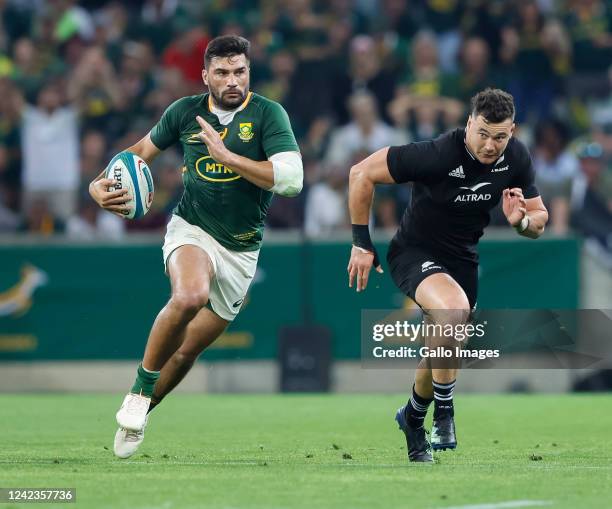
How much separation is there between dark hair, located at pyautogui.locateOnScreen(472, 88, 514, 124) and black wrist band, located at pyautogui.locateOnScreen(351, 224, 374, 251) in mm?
1041

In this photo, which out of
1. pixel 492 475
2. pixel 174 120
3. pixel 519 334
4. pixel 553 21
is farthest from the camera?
pixel 553 21

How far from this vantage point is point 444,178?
9.42m

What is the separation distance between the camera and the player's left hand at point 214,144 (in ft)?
29.9

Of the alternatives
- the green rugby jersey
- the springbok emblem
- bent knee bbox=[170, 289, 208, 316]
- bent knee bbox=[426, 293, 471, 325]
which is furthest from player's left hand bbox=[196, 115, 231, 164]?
the springbok emblem

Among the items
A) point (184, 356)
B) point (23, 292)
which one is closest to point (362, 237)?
point (184, 356)

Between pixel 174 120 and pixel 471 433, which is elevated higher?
pixel 174 120

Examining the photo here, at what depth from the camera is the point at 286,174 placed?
929cm

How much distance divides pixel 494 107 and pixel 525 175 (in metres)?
0.69

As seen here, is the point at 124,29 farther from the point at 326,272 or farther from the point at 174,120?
the point at 174,120

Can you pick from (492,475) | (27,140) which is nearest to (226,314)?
(492,475)

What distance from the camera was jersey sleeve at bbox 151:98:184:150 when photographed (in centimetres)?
977

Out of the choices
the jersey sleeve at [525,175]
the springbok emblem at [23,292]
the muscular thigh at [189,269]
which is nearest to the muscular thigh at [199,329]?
the muscular thigh at [189,269]

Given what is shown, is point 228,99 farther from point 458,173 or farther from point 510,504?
point 510,504

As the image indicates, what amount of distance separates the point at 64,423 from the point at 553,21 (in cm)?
1003
